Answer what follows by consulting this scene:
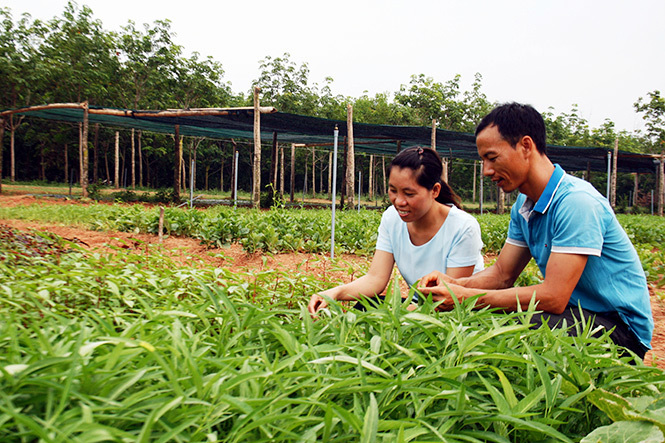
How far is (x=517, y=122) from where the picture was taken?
1.75 metres

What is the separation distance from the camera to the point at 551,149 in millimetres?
15688

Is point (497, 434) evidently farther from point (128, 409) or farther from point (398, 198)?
point (398, 198)

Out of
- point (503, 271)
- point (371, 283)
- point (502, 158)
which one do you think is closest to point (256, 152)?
point (371, 283)

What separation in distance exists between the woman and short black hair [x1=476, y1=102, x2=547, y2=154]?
44 cm

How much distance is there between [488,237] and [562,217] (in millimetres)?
6032

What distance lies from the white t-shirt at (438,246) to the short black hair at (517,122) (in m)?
0.55

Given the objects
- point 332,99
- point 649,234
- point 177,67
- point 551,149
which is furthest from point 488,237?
point 332,99

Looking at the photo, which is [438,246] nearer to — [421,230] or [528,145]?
[421,230]

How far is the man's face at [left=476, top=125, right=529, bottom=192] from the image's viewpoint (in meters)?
1.78

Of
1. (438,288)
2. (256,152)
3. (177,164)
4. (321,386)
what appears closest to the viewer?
(321,386)

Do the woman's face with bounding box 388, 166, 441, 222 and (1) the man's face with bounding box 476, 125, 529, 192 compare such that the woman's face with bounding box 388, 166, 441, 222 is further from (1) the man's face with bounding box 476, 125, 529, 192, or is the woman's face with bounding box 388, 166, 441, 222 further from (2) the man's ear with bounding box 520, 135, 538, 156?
(2) the man's ear with bounding box 520, 135, 538, 156

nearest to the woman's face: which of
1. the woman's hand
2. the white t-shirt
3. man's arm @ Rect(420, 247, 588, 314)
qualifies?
the white t-shirt

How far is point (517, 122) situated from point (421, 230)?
0.78 metres

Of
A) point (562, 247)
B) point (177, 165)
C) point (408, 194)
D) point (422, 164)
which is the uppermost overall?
point (177, 165)
